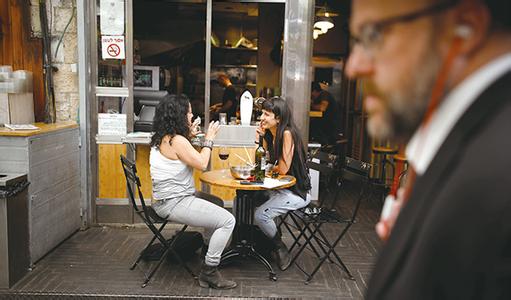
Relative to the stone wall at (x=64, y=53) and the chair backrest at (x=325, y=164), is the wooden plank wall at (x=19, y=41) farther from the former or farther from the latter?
the chair backrest at (x=325, y=164)

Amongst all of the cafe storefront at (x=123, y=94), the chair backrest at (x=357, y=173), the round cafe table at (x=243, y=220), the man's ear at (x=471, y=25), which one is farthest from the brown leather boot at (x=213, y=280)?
the man's ear at (x=471, y=25)

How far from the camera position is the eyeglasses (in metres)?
0.79

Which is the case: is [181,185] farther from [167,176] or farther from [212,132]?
[212,132]

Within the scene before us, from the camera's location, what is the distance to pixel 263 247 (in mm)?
4363

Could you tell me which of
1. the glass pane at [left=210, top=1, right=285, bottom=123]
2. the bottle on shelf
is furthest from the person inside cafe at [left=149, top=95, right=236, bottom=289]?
the glass pane at [left=210, top=1, right=285, bottom=123]

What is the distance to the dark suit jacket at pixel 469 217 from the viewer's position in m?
0.71

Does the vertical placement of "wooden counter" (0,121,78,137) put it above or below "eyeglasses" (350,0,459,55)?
below

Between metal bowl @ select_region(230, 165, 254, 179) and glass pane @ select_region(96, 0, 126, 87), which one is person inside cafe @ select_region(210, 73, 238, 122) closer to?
glass pane @ select_region(96, 0, 126, 87)

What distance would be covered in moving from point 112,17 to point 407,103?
4.67 meters

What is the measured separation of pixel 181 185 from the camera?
3.78 meters

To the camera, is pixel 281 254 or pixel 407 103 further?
pixel 281 254

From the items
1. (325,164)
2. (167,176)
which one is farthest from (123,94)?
(325,164)

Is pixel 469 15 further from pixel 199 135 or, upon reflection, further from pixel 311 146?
pixel 311 146

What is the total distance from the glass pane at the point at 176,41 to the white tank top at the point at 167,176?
16.5ft
